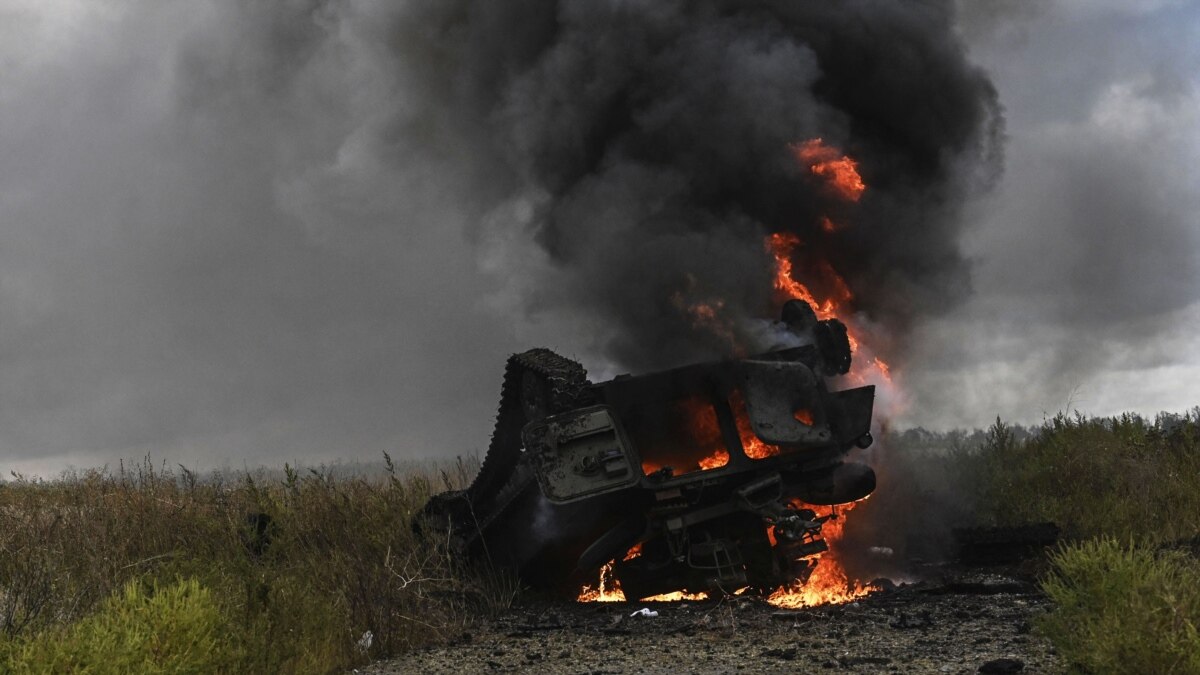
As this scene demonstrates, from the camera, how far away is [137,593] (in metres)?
6.87

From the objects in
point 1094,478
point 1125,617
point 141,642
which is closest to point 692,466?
point 1125,617

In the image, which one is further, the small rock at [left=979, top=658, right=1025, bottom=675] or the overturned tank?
the overturned tank

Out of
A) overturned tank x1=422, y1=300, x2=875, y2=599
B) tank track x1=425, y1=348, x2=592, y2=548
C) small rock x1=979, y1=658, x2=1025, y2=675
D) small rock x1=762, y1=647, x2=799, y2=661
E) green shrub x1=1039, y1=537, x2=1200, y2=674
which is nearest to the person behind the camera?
green shrub x1=1039, y1=537, x2=1200, y2=674

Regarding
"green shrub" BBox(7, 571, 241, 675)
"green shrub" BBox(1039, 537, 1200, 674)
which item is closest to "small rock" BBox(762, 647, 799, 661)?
"green shrub" BBox(1039, 537, 1200, 674)

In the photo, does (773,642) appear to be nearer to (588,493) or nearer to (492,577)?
(588,493)

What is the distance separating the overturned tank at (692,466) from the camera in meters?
8.80

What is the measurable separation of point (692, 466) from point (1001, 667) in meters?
3.62

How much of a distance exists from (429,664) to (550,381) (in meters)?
2.63

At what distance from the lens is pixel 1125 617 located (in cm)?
555

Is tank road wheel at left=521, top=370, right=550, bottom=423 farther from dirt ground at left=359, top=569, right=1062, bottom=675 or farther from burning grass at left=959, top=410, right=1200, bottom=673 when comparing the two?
burning grass at left=959, top=410, right=1200, bottom=673

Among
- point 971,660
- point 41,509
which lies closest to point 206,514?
point 41,509

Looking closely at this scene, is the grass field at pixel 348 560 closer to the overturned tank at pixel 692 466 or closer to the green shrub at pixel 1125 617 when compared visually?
the green shrub at pixel 1125 617

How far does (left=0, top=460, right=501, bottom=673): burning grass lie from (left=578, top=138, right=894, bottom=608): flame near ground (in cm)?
221

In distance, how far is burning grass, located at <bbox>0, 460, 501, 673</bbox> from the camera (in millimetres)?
6402
